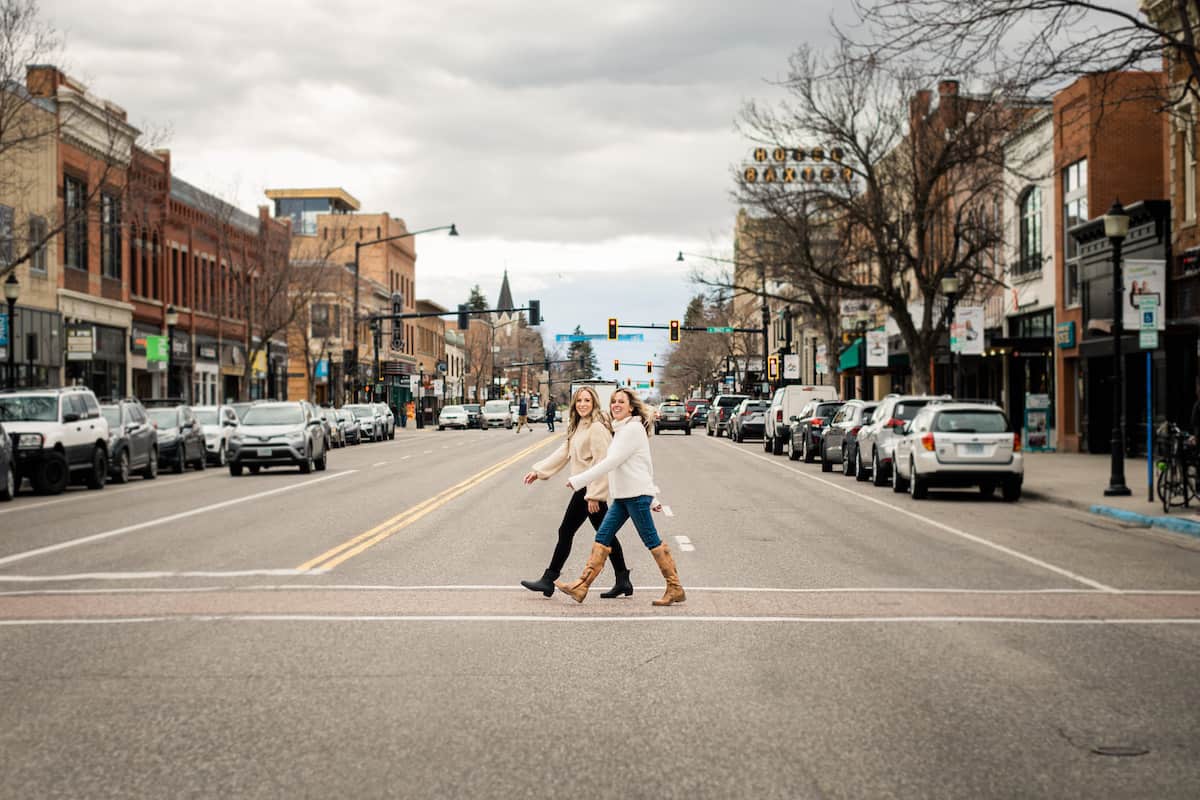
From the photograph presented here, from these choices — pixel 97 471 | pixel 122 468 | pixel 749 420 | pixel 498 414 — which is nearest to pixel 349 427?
pixel 749 420

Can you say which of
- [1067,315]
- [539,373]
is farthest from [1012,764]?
[539,373]

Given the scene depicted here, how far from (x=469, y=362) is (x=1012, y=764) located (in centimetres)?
12583

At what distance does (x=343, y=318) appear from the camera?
3410 inches

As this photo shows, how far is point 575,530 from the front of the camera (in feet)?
38.4

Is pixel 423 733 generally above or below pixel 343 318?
below

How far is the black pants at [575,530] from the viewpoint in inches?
451

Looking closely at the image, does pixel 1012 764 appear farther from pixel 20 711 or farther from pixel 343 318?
pixel 343 318

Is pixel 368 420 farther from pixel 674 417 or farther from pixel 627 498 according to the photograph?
pixel 627 498

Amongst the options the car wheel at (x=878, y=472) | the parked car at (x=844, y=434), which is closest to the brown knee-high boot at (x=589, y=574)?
the car wheel at (x=878, y=472)

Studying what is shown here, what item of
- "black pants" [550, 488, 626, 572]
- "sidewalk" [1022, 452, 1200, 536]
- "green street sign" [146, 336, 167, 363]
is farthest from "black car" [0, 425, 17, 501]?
"green street sign" [146, 336, 167, 363]

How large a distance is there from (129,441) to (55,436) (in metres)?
3.77

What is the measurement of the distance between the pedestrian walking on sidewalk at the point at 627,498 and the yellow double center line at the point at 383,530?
11.5 ft

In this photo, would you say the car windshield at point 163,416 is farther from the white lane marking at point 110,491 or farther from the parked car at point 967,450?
the parked car at point 967,450

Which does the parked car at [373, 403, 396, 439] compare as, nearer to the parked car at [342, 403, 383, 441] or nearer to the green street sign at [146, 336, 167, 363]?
the parked car at [342, 403, 383, 441]
